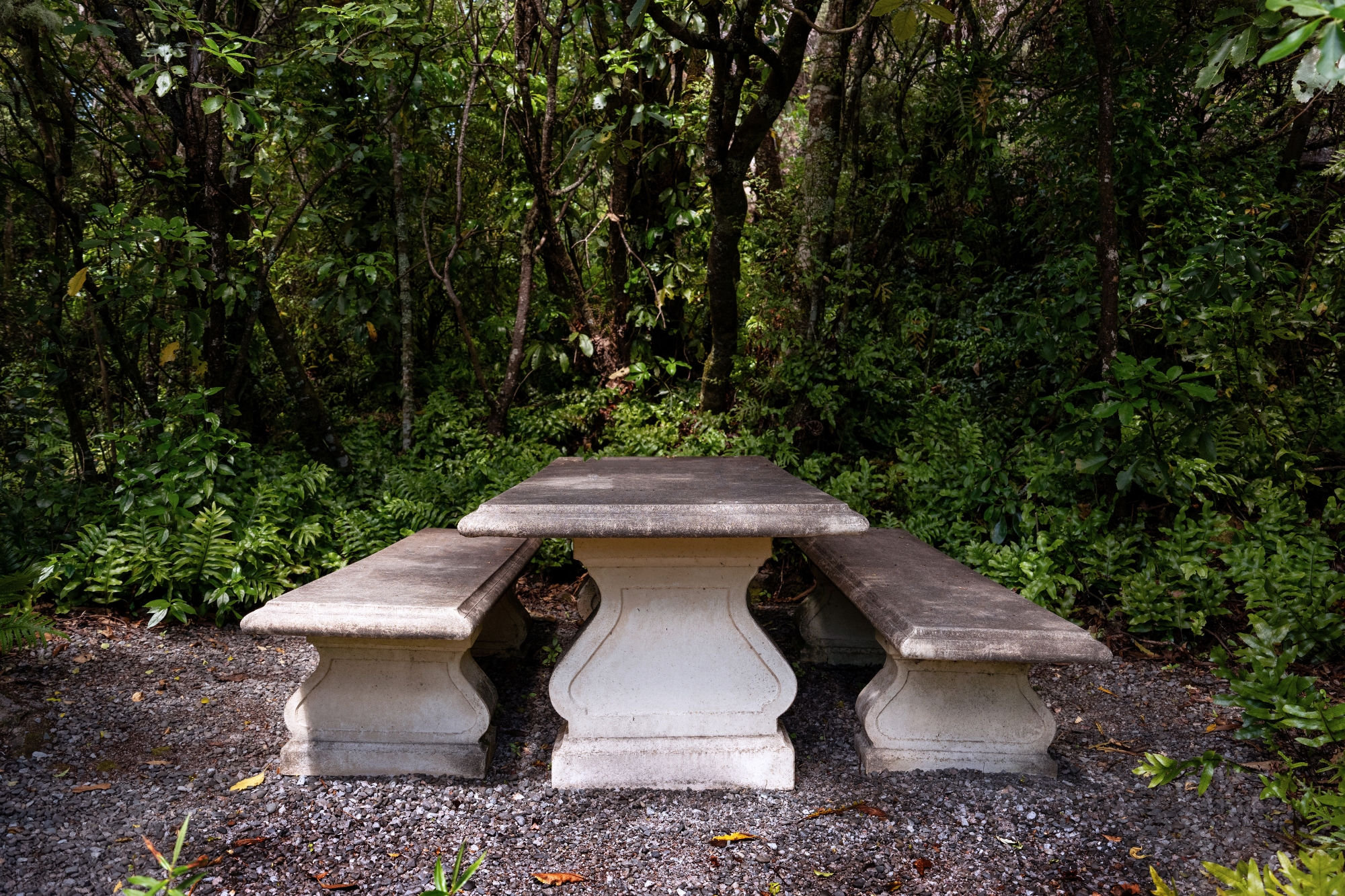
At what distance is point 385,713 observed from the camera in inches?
99.3

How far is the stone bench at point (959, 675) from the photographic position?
7.32ft

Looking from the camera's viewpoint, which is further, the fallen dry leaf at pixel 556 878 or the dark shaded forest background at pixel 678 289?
the dark shaded forest background at pixel 678 289

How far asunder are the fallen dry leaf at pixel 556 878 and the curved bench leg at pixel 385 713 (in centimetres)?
60

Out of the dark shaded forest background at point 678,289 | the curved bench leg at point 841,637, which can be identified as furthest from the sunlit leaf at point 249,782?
the curved bench leg at point 841,637

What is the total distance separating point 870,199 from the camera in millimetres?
5324

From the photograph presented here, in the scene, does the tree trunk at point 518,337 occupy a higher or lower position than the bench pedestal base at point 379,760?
higher

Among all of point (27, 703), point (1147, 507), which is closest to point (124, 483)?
point (27, 703)

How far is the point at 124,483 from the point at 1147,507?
491 cm

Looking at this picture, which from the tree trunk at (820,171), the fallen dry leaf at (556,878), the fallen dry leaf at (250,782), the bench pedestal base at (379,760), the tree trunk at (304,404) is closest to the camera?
the fallen dry leaf at (556,878)

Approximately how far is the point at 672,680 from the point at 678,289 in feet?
11.5

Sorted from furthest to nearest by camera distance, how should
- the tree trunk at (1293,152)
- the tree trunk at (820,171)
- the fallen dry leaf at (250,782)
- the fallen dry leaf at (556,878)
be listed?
the tree trunk at (820,171) → the tree trunk at (1293,152) → the fallen dry leaf at (250,782) → the fallen dry leaf at (556,878)

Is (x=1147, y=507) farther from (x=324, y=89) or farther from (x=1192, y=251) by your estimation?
(x=324, y=89)

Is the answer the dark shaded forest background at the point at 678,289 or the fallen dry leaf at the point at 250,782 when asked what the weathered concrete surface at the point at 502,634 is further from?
the fallen dry leaf at the point at 250,782

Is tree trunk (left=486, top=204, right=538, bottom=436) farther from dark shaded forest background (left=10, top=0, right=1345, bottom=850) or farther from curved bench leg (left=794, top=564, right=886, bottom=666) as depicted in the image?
curved bench leg (left=794, top=564, right=886, bottom=666)
